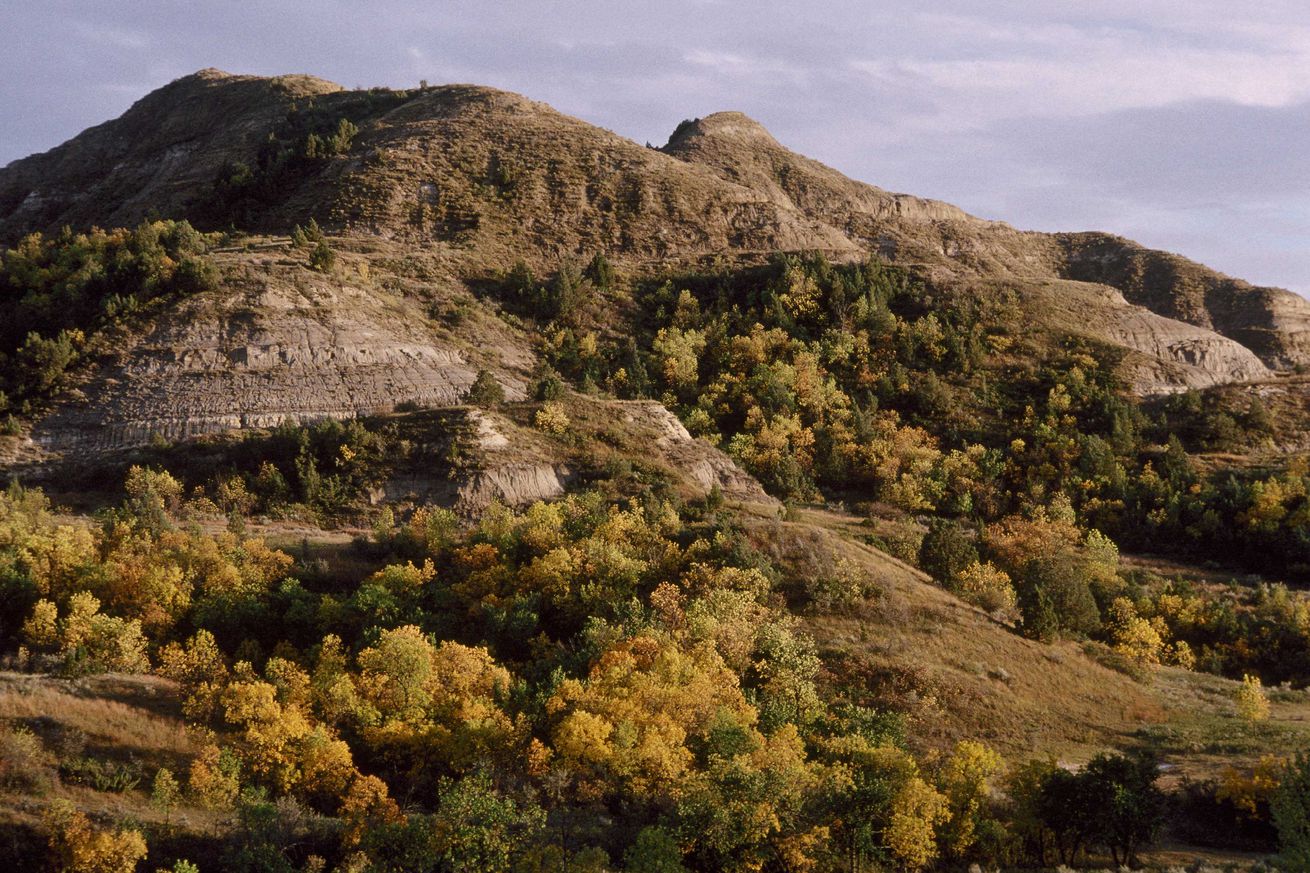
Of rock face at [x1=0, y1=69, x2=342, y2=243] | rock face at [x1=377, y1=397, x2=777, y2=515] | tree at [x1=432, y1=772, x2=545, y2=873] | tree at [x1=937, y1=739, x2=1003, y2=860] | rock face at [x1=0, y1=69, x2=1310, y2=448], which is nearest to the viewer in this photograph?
tree at [x1=432, y1=772, x2=545, y2=873]

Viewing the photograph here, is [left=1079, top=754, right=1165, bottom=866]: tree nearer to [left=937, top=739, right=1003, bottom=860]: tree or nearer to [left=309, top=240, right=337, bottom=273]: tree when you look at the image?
[left=937, top=739, right=1003, bottom=860]: tree

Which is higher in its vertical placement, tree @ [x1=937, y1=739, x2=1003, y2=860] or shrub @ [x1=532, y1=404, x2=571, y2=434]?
shrub @ [x1=532, y1=404, x2=571, y2=434]

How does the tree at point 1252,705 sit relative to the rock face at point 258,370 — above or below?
below

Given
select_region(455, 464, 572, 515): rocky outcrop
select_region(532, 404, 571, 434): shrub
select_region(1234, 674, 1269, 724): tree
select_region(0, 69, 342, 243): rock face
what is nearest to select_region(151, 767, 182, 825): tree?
select_region(455, 464, 572, 515): rocky outcrop

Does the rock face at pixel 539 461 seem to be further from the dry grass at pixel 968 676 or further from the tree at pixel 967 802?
the tree at pixel 967 802

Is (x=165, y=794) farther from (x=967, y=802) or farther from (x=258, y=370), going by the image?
(x=258, y=370)

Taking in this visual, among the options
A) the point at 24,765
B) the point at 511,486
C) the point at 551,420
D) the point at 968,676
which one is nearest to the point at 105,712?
the point at 24,765

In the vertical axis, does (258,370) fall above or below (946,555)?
above

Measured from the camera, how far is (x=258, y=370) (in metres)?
57.9

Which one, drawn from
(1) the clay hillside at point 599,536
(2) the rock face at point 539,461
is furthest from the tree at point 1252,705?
(2) the rock face at point 539,461

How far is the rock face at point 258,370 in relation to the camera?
53.5 meters

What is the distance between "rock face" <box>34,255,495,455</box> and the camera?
176ft

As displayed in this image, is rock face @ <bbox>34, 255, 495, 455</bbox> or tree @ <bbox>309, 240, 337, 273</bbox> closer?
rock face @ <bbox>34, 255, 495, 455</bbox>

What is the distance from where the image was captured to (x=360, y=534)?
159ft
